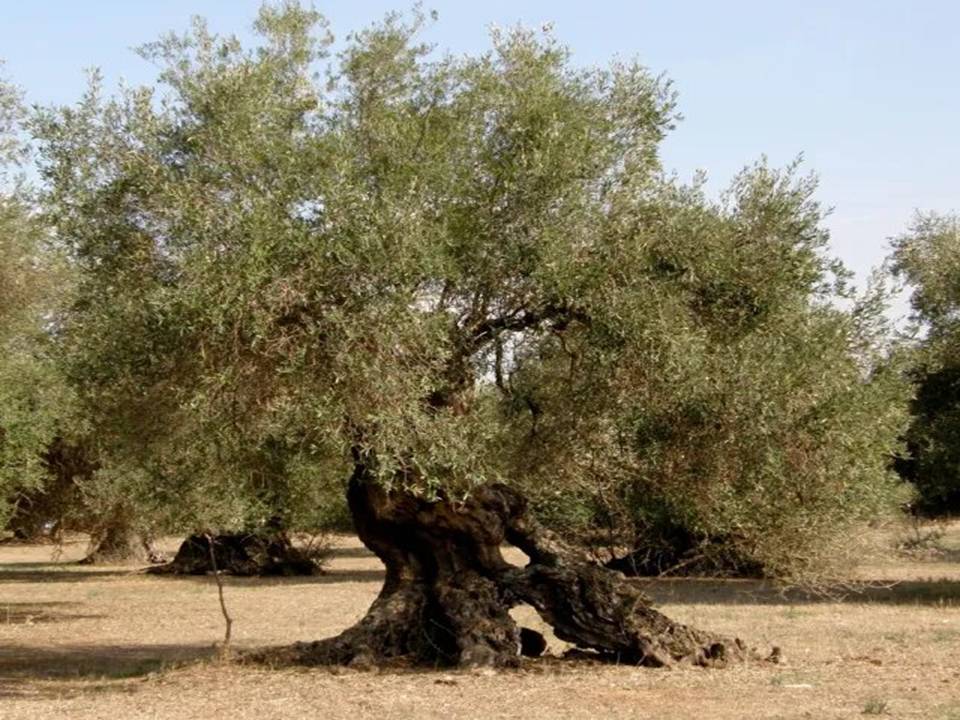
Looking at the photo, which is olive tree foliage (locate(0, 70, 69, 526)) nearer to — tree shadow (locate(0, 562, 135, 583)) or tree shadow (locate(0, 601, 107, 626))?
tree shadow (locate(0, 601, 107, 626))

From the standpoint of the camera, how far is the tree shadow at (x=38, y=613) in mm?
26609

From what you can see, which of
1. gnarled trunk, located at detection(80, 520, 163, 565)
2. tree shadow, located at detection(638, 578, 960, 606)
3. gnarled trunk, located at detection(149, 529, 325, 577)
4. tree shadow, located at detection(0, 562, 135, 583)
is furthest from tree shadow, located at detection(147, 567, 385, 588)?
tree shadow, located at detection(638, 578, 960, 606)

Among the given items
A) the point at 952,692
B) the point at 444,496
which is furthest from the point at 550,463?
the point at 952,692

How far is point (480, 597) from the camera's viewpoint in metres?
16.3

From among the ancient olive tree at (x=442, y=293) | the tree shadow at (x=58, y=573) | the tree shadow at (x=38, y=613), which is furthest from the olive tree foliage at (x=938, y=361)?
the tree shadow at (x=58, y=573)

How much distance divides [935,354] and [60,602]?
1939 cm

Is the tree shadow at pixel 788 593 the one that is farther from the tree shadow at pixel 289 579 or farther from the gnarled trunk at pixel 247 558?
the gnarled trunk at pixel 247 558

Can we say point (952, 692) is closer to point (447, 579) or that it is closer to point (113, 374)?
point (447, 579)

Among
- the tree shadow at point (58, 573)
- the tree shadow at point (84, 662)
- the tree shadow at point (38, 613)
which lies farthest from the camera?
the tree shadow at point (58, 573)

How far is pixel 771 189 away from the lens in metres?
15.1

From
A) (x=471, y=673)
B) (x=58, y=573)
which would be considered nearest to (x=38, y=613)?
(x=58, y=573)

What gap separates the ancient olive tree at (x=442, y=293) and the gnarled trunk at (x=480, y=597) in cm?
4

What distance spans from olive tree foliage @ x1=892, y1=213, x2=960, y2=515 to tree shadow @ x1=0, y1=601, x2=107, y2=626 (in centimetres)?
1688

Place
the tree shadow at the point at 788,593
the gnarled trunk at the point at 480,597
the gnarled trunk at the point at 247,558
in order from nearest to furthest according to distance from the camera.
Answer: the gnarled trunk at the point at 480,597 → the tree shadow at the point at 788,593 → the gnarled trunk at the point at 247,558
